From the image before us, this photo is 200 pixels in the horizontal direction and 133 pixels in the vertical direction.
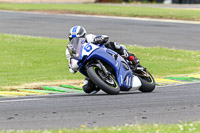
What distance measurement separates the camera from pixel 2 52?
67.2ft

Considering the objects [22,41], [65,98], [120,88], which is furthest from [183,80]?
[22,41]

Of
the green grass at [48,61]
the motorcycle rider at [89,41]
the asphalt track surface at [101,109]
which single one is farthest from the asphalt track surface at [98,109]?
the green grass at [48,61]

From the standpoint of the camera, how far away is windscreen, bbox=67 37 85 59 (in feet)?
35.8

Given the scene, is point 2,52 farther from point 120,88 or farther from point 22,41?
point 120,88

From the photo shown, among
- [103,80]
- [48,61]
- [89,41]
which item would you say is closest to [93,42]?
[89,41]

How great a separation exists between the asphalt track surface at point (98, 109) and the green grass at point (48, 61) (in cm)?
371

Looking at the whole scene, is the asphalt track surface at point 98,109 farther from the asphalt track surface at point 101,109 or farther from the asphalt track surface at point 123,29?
the asphalt track surface at point 123,29

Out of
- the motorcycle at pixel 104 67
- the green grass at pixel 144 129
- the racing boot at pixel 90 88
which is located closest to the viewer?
the green grass at pixel 144 129

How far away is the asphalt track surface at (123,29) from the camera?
26019mm

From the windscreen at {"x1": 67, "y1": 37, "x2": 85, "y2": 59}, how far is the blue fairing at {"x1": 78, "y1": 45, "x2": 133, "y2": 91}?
0.18m

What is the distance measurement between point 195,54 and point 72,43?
10.5 meters

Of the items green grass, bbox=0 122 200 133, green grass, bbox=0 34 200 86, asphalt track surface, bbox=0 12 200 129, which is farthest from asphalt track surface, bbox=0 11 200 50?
green grass, bbox=0 122 200 133

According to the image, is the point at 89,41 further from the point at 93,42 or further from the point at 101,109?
the point at 101,109

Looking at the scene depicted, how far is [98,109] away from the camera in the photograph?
29.9ft
